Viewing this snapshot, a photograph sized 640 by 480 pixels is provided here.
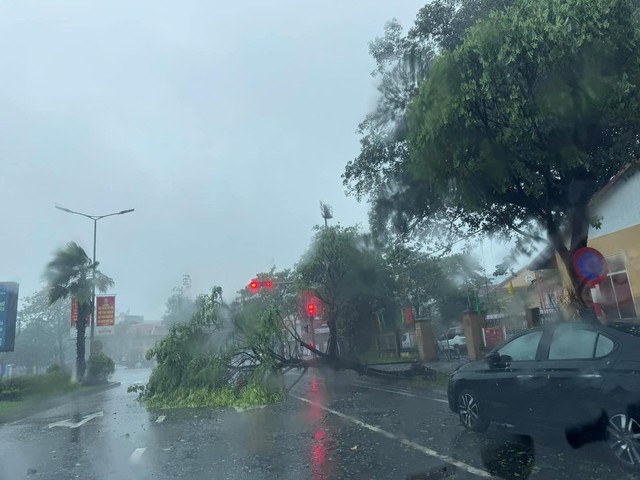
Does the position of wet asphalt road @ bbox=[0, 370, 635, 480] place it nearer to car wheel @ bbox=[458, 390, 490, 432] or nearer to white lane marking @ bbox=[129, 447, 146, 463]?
white lane marking @ bbox=[129, 447, 146, 463]

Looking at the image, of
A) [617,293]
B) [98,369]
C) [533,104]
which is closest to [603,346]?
[533,104]

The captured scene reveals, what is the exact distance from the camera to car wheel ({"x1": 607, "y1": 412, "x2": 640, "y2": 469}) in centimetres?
603

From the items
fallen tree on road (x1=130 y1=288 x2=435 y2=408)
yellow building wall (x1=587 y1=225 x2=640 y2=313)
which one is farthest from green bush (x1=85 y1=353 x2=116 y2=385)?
yellow building wall (x1=587 y1=225 x2=640 y2=313)

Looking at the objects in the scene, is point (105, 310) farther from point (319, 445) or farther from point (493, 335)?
point (319, 445)

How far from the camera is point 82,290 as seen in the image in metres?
29.5

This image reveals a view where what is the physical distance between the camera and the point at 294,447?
8.46 meters

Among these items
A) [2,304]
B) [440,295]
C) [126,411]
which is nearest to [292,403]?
[126,411]

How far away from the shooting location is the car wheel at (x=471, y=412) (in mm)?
8375

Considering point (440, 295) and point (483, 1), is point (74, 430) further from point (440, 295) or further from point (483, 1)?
point (440, 295)

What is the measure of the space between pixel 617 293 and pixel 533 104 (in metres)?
11.1

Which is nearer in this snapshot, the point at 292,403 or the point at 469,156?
the point at 469,156

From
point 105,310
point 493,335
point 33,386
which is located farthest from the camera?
point 105,310

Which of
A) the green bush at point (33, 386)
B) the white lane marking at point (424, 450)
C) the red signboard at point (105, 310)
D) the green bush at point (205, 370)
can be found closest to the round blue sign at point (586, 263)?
the white lane marking at point (424, 450)

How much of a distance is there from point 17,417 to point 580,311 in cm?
1591
